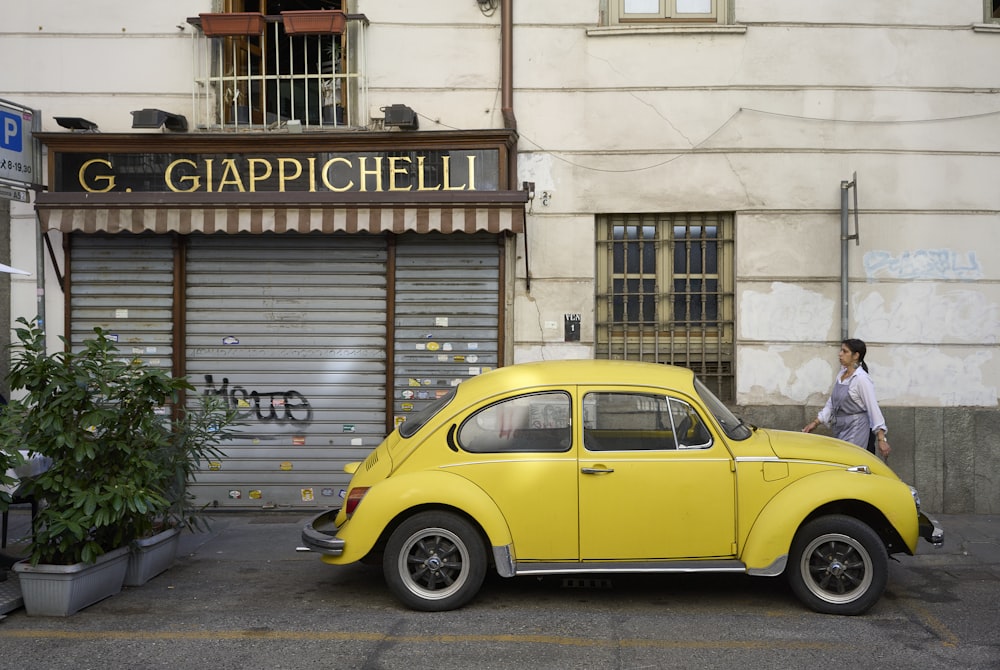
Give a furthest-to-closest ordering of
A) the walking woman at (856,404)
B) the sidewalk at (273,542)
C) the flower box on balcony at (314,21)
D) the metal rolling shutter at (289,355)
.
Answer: the metal rolling shutter at (289,355), the flower box on balcony at (314,21), the walking woman at (856,404), the sidewalk at (273,542)

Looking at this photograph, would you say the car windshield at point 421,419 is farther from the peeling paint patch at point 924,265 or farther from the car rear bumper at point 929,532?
the peeling paint patch at point 924,265

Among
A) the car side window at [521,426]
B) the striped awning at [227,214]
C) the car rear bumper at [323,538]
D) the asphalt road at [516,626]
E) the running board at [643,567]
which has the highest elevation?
the striped awning at [227,214]

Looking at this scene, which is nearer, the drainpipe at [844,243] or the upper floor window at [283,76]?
the drainpipe at [844,243]

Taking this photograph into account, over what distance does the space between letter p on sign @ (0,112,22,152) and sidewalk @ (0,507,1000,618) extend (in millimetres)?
3764

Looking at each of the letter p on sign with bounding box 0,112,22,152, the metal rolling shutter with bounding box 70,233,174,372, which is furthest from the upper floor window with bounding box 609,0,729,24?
the letter p on sign with bounding box 0,112,22,152

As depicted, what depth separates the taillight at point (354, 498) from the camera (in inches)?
248

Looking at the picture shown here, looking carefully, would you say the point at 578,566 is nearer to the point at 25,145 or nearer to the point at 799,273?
the point at 799,273

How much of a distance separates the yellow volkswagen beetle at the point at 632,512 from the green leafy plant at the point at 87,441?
1449 mm

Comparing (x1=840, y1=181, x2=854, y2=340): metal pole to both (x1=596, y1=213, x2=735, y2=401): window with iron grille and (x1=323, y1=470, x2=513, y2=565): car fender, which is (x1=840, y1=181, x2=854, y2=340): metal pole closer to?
(x1=596, y1=213, x2=735, y2=401): window with iron grille

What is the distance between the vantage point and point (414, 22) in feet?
32.9

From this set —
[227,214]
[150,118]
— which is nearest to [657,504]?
[227,214]

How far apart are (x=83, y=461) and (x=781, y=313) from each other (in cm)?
679

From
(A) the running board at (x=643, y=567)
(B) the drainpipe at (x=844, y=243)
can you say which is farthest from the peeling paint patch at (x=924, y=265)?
(A) the running board at (x=643, y=567)

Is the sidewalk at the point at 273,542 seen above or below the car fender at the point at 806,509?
below
